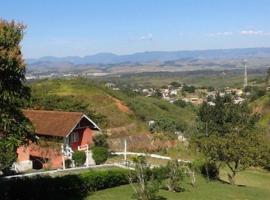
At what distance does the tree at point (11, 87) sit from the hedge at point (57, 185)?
3.76 metres

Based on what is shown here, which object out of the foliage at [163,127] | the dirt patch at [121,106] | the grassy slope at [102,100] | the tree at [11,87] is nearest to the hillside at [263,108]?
the grassy slope at [102,100]

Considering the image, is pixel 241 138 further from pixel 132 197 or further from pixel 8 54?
pixel 8 54

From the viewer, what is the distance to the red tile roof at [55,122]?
133 ft

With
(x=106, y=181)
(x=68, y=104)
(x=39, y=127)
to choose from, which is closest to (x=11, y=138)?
(x=106, y=181)

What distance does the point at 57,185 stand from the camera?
912 inches

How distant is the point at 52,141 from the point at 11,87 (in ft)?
78.3

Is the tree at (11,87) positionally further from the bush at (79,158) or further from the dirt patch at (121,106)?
the dirt patch at (121,106)

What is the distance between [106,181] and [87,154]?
12.0 metres

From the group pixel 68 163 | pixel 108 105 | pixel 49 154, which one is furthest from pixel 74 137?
pixel 108 105

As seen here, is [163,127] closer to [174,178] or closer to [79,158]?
[79,158]

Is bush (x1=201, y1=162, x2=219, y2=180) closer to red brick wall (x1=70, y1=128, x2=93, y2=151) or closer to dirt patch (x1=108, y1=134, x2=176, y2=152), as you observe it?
red brick wall (x1=70, y1=128, x2=93, y2=151)

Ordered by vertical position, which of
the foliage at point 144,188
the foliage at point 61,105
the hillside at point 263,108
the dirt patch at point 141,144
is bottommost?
the dirt patch at point 141,144

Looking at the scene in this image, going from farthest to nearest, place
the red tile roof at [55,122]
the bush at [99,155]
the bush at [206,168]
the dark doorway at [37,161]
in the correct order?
the bush at [99,155] → the red tile roof at [55,122] → the dark doorway at [37,161] → the bush at [206,168]

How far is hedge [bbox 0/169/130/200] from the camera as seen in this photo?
21188mm
